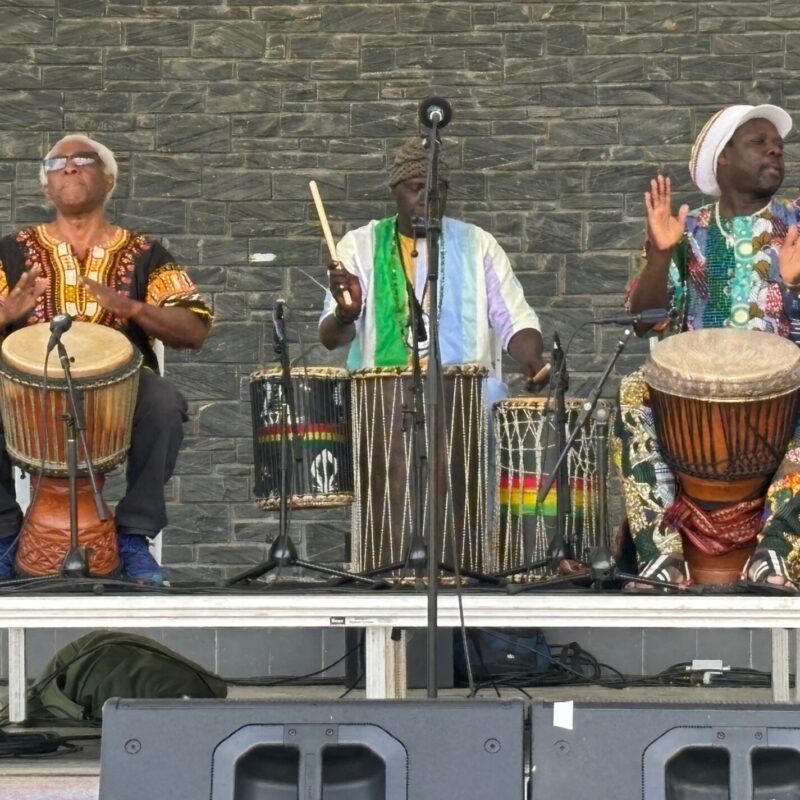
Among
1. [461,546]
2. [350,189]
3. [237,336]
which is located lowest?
[461,546]

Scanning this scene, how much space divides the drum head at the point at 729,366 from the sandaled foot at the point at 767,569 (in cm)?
42

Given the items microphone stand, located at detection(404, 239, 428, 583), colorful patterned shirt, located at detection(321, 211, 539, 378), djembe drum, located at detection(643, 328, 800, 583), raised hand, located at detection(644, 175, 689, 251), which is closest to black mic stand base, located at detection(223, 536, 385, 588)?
microphone stand, located at detection(404, 239, 428, 583)

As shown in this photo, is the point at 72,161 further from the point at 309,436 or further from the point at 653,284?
the point at 653,284

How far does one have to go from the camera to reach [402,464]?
5.11m

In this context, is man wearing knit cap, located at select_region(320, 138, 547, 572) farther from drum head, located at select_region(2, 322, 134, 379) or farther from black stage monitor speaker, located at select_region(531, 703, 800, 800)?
black stage monitor speaker, located at select_region(531, 703, 800, 800)

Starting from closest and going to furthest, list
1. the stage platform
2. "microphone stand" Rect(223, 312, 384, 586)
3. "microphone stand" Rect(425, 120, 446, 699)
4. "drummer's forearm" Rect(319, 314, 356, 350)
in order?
"microphone stand" Rect(425, 120, 446, 699) < the stage platform < "microphone stand" Rect(223, 312, 384, 586) < "drummer's forearm" Rect(319, 314, 356, 350)

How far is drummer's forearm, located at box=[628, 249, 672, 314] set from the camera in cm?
478

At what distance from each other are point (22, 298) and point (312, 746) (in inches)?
86.1

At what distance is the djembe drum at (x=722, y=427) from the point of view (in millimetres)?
4613

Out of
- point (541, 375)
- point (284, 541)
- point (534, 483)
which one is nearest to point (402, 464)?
point (534, 483)

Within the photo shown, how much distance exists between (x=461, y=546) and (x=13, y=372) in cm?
132

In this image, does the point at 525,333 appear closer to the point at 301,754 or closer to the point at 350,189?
the point at 350,189

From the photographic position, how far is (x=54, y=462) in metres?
4.79

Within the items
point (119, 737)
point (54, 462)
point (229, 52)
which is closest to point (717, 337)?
point (54, 462)
